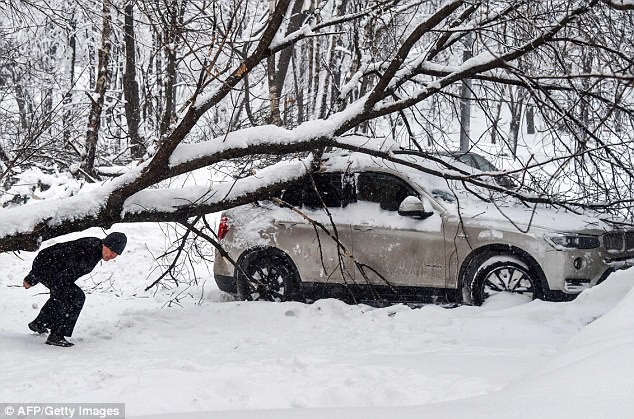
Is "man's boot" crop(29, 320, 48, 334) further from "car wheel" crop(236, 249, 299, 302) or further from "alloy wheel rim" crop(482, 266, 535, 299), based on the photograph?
"alloy wheel rim" crop(482, 266, 535, 299)

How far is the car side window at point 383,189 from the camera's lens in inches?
307

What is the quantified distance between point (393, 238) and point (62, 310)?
3.67 meters

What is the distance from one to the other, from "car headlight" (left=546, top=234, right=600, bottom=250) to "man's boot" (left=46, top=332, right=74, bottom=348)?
16.8 ft

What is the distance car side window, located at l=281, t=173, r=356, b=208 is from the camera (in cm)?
795

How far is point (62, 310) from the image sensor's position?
6379 millimetres

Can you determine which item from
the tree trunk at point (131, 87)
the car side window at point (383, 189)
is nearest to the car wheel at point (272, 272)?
the car side window at point (383, 189)

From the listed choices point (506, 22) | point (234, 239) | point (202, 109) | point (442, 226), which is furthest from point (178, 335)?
point (506, 22)

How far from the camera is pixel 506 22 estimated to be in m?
6.61

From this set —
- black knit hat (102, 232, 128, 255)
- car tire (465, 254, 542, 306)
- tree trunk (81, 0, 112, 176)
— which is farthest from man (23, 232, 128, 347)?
car tire (465, 254, 542, 306)

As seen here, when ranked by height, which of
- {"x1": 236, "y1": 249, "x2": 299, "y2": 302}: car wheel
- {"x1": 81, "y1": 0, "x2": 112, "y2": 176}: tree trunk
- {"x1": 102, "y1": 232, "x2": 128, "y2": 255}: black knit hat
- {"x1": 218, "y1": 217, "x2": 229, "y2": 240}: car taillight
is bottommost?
{"x1": 236, "y1": 249, "x2": 299, "y2": 302}: car wheel

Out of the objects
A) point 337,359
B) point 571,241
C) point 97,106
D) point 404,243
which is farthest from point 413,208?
point 97,106

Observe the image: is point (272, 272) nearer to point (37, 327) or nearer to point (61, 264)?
point (61, 264)

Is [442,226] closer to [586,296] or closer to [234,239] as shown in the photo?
[586,296]

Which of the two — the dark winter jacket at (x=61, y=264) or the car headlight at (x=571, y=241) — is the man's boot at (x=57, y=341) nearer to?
the dark winter jacket at (x=61, y=264)
